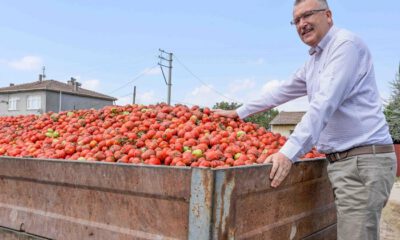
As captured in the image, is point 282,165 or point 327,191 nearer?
point 282,165

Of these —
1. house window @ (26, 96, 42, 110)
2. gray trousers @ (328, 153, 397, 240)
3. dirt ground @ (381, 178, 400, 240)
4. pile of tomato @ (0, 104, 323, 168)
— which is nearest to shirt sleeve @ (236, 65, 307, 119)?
pile of tomato @ (0, 104, 323, 168)

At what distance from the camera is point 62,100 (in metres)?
43.3

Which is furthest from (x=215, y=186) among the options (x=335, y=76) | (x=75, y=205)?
(x=335, y=76)

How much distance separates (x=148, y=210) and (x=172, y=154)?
90cm

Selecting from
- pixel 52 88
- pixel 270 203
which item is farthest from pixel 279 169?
pixel 52 88

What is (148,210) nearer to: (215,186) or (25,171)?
(215,186)

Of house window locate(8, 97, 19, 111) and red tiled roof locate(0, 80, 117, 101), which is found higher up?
red tiled roof locate(0, 80, 117, 101)

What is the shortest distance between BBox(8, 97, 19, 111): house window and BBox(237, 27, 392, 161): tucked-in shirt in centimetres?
4792

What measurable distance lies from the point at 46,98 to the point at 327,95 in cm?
4290

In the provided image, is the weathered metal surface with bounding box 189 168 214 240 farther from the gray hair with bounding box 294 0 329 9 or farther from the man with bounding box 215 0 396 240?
the gray hair with bounding box 294 0 329 9

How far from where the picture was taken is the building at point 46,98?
4234 cm

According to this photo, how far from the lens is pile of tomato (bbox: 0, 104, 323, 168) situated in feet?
10.1

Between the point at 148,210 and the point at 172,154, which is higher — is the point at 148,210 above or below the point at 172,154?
below

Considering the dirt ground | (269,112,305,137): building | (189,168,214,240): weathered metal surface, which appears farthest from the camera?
(269,112,305,137): building
